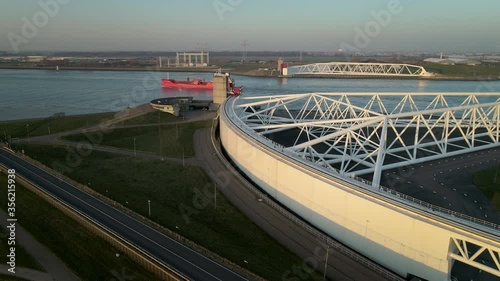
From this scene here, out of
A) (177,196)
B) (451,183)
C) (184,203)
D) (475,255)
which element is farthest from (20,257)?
Result: (451,183)

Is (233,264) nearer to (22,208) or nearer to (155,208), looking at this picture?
(155,208)

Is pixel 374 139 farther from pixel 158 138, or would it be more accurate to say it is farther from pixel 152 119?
pixel 152 119

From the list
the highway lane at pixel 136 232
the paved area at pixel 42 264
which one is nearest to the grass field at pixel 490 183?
the highway lane at pixel 136 232

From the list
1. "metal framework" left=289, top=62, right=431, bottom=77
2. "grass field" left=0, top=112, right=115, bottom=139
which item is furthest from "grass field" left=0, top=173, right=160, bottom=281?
"metal framework" left=289, top=62, right=431, bottom=77

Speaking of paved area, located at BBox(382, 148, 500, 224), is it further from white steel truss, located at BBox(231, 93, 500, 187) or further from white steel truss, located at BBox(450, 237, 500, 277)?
white steel truss, located at BBox(450, 237, 500, 277)

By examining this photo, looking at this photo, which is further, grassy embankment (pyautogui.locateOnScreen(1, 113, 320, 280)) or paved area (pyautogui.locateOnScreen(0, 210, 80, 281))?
grassy embankment (pyautogui.locateOnScreen(1, 113, 320, 280))

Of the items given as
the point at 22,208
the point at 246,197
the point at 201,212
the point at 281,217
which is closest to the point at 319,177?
the point at 281,217
